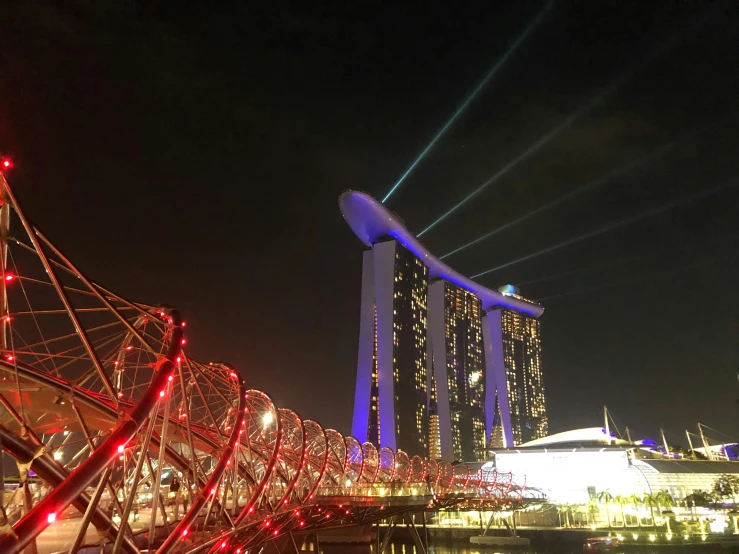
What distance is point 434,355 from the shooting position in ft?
388

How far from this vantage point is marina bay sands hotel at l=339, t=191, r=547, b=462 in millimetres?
94125

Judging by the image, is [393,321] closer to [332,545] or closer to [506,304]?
[332,545]

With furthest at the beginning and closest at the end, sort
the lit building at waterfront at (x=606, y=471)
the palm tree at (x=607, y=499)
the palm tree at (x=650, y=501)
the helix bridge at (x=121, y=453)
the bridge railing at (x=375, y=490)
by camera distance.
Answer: the lit building at waterfront at (x=606, y=471), the palm tree at (x=650, y=501), the palm tree at (x=607, y=499), the bridge railing at (x=375, y=490), the helix bridge at (x=121, y=453)

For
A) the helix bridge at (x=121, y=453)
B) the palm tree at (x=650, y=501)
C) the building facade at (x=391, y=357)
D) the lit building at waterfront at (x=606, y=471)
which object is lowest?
the helix bridge at (x=121, y=453)

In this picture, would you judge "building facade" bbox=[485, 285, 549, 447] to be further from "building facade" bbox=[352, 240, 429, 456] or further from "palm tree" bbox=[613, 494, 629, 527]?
"palm tree" bbox=[613, 494, 629, 527]

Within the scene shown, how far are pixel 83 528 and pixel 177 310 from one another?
5.62 metres

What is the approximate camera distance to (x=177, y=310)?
43.3ft

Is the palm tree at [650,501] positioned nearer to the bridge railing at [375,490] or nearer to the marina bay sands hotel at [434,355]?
the bridge railing at [375,490]

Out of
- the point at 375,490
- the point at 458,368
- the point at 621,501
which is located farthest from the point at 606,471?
the point at 458,368

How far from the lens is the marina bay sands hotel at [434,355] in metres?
94.1

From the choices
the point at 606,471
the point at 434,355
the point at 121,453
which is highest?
the point at 434,355

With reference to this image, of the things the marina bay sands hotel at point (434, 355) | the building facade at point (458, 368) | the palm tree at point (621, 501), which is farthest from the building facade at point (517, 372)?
the palm tree at point (621, 501)

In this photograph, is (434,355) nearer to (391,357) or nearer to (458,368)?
(458,368)

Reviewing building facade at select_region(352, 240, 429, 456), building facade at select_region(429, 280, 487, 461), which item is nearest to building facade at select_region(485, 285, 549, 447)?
building facade at select_region(429, 280, 487, 461)
